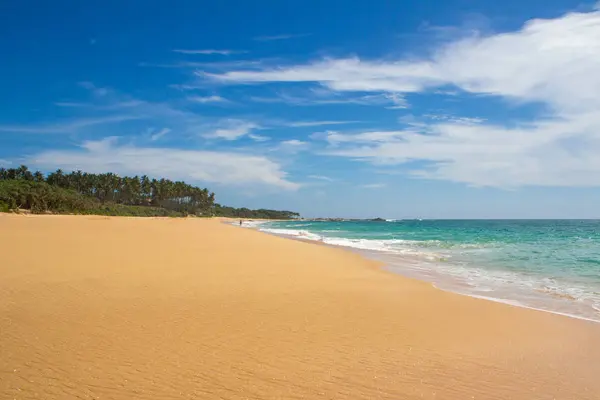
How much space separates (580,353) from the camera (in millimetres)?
5902

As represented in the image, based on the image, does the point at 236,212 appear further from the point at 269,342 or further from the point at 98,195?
the point at 269,342

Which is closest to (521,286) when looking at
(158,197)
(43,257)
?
(43,257)

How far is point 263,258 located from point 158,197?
109795 mm

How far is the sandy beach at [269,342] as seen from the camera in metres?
4.34

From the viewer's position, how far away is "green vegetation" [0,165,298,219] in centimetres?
5609

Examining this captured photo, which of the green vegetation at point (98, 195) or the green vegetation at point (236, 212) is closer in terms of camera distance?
the green vegetation at point (98, 195)

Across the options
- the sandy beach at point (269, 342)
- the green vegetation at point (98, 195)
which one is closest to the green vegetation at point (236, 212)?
the green vegetation at point (98, 195)

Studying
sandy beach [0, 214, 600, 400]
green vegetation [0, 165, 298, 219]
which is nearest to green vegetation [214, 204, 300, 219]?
green vegetation [0, 165, 298, 219]

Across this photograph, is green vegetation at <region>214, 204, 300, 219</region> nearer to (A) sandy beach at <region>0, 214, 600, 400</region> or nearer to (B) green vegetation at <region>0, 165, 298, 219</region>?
(B) green vegetation at <region>0, 165, 298, 219</region>

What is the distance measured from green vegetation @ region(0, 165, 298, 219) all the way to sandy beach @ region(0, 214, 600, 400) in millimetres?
51590

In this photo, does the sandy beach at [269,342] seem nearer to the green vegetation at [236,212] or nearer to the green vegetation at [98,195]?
the green vegetation at [98,195]

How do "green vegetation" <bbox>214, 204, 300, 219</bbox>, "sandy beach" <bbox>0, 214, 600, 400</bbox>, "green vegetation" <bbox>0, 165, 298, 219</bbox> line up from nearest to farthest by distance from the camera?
"sandy beach" <bbox>0, 214, 600, 400</bbox>, "green vegetation" <bbox>0, 165, 298, 219</bbox>, "green vegetation" <bbox>214, 204, 300, 219</bbox>

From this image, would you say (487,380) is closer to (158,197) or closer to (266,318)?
(266,318)

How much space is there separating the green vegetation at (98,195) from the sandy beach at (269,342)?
5159 cm
